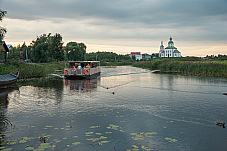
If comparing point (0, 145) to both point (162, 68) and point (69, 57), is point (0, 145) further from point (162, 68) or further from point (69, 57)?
point (69, 57)

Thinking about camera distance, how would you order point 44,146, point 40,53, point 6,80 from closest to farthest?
point 44,146 < point 6,80 < point 40,53

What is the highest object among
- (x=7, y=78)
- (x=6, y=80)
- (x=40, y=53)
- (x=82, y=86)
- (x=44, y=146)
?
(x=40, y=53)

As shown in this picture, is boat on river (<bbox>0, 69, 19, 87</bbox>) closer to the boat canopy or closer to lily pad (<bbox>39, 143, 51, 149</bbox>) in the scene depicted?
the boat canopy

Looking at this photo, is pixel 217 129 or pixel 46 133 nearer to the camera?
pixel 46 133

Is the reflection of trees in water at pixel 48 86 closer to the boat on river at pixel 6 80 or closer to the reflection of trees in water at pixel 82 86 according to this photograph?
the reflection of trees in water at pixel 82 86

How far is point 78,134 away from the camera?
968 centimetres

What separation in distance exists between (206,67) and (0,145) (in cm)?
4650

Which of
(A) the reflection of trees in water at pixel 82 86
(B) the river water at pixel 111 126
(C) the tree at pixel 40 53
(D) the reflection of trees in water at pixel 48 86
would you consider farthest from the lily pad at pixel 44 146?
(C) the tree at pixel 40 53

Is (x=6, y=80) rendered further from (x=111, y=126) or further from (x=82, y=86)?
(x=111, y=126)

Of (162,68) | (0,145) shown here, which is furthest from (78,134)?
(162,68)

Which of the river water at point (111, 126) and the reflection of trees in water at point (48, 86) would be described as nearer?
the river water at point (111, 126)

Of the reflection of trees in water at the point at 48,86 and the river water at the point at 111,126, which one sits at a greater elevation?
the reflection of trees in water at the point at 48,86

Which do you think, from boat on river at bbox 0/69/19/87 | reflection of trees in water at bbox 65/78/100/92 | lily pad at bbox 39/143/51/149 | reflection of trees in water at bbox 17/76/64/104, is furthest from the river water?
boat on river at bbox 0/69/19/87

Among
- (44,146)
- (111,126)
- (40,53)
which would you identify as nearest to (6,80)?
(111,126)
